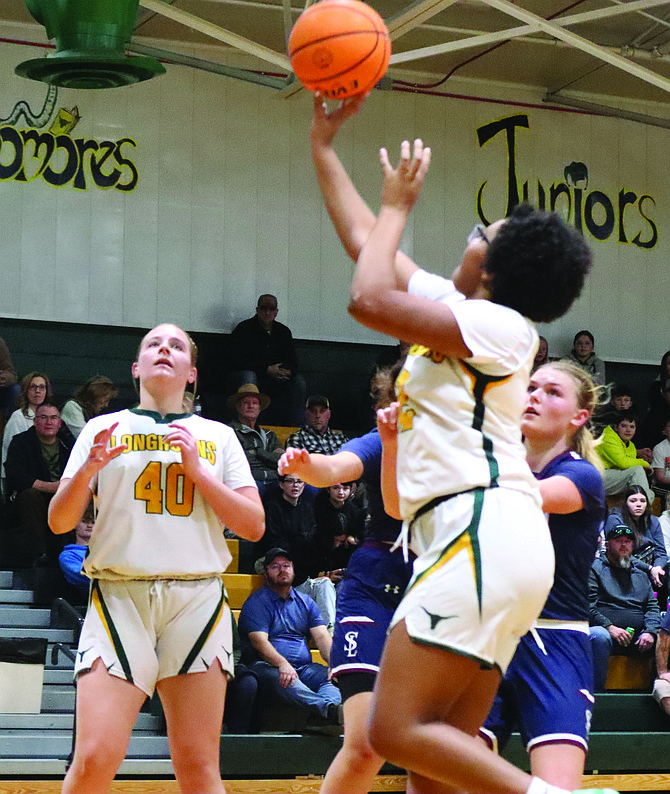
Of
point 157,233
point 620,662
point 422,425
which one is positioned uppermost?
point 157,233

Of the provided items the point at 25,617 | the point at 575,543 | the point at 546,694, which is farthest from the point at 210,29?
the point at 546,694

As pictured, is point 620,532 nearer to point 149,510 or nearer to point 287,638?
point 287,638

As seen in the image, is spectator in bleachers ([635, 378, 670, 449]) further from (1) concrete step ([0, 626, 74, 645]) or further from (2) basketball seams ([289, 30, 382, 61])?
(2) basketball seams ([289, 30, 382, 61])

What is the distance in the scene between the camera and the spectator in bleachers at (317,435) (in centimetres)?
1142

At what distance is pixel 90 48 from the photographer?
6.56 metres

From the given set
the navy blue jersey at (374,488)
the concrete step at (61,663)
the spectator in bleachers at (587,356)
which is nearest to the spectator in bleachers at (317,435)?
the concrete step at (61,663)

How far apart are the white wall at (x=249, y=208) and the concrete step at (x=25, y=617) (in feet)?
15.7

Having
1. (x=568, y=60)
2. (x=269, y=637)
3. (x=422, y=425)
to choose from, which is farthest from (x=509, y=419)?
(x=568, y=60)

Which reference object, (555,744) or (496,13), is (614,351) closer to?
(496,13)

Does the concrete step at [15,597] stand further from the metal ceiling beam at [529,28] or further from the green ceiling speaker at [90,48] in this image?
the metal ceiling beam at [529,28]

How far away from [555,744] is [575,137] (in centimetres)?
1262

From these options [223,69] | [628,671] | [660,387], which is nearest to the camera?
[628,671]

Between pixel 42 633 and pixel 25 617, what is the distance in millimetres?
301

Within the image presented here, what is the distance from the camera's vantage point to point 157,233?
13.7 meters
